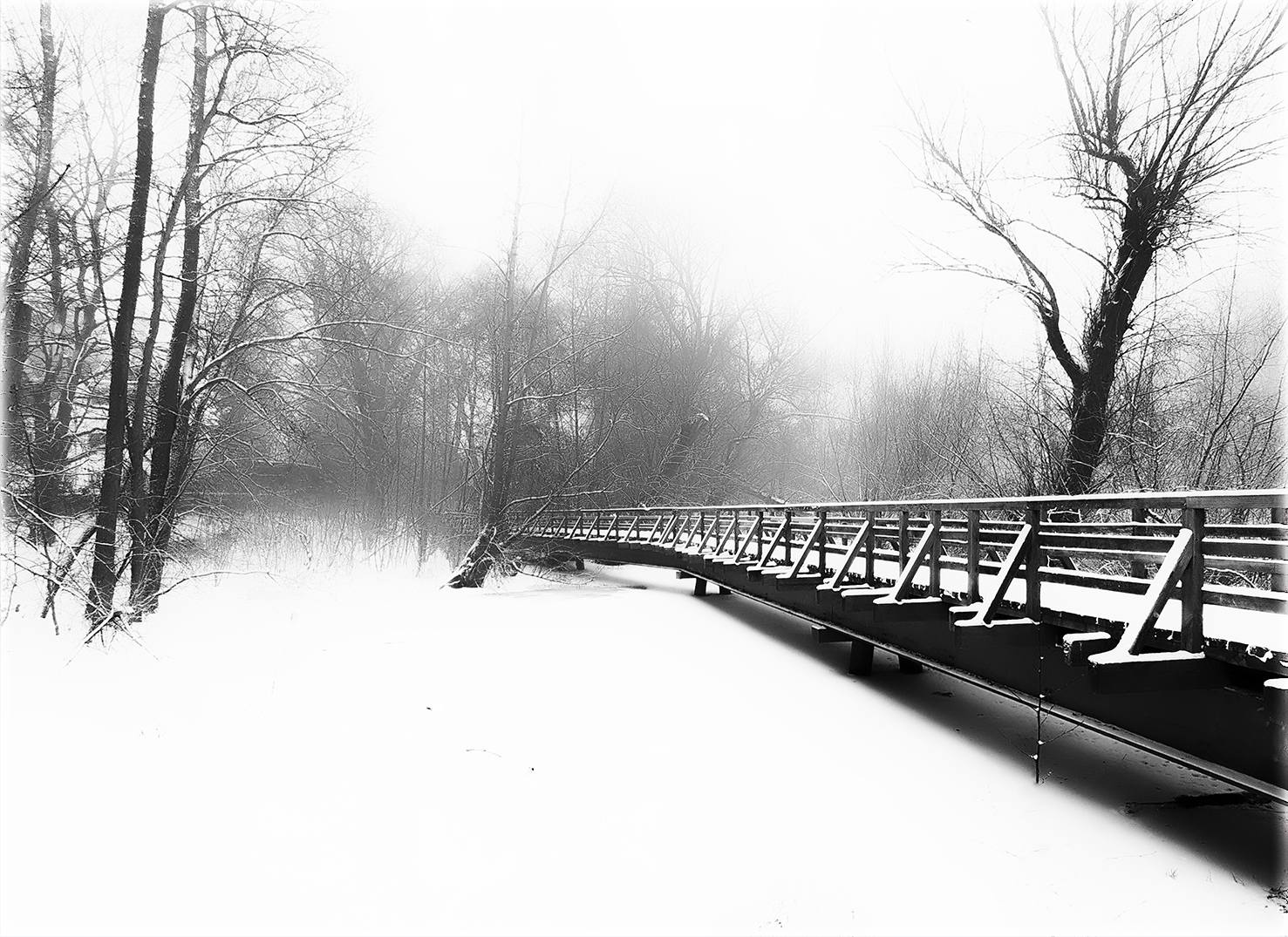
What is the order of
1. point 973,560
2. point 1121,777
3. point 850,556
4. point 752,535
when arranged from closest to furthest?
1. point 1121,777
2. point 973,560
3. point 850,556
4. point 752,535

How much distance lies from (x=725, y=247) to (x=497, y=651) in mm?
27890

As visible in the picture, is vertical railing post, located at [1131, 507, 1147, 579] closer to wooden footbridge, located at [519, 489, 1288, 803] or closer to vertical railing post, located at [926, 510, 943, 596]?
wooden footbridge, located at [519, 489, 1288, 803]

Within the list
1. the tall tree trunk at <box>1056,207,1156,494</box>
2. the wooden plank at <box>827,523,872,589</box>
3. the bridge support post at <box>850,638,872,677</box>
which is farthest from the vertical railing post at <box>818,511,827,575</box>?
the tall tree trunk at <box>1056,207,1156,494</box>

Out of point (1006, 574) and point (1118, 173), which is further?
point (1118, 173)

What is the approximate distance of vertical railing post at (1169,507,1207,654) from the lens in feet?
12.0

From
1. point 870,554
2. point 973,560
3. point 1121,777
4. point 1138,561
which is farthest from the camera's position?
point 870,554

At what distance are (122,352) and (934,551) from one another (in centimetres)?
849

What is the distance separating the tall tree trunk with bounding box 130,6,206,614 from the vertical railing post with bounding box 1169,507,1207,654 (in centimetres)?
965

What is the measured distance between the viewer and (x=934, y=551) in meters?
6.23

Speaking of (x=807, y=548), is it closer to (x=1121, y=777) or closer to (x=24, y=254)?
(x=1121, y=777)

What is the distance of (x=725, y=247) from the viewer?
3228cm

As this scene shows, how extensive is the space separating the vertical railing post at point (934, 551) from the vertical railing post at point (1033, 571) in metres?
1.03

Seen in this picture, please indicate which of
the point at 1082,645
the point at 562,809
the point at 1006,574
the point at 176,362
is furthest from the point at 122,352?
the point at 1082,645

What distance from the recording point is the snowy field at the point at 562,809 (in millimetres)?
3139
